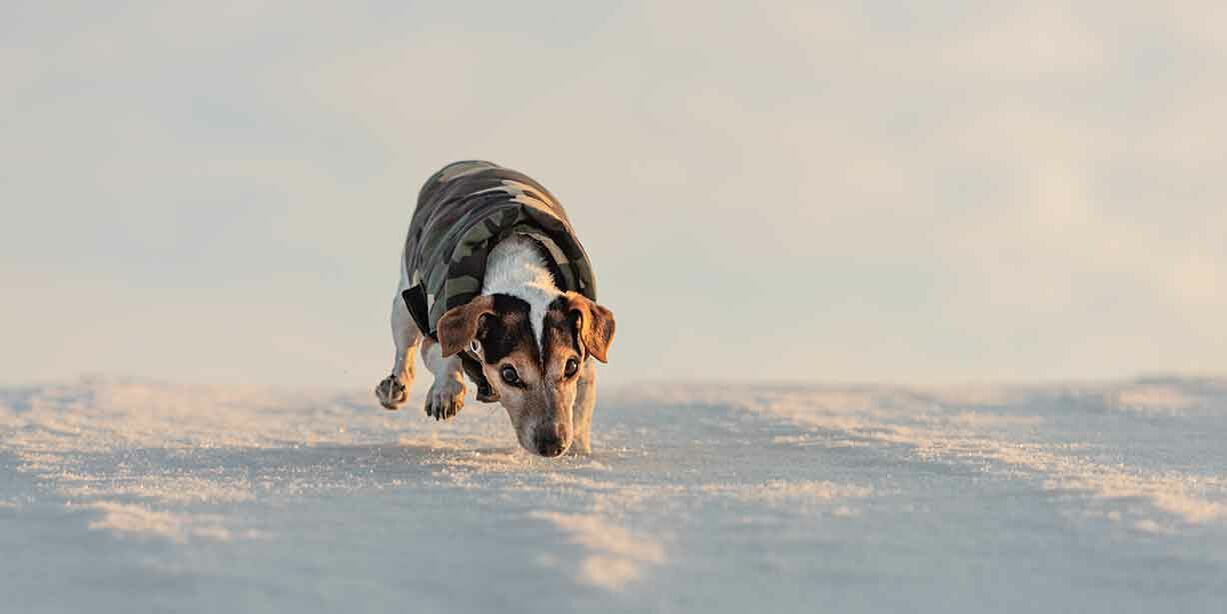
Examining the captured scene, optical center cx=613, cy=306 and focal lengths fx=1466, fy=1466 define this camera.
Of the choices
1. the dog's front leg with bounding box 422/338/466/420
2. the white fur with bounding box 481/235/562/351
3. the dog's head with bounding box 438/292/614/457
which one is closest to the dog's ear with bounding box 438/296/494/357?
the dog's head with bounding box 438/292/614/457

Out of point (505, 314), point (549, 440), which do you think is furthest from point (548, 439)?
point (505, 314)

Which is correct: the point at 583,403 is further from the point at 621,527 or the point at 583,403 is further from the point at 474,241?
the point at 621,527

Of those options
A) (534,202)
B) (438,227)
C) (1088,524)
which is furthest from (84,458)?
(1088,524)

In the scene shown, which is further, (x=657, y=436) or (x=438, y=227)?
(x=657, y=436)

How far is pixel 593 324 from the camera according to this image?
275 inches

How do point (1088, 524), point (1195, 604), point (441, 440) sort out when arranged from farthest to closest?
point (441, 440), point (1088, 524), point (1195, 604)

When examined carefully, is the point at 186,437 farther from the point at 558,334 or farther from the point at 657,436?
the point at 558,334

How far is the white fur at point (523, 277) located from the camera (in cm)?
677

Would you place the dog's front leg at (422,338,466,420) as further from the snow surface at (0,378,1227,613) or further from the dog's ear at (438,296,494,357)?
the dog's ear at (438,296,494,357)

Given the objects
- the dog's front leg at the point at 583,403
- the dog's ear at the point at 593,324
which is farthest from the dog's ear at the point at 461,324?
the dog's front leg at the point at 583,403

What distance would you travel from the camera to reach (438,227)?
26.0 ft

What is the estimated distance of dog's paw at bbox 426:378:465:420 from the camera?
7426 millimetres

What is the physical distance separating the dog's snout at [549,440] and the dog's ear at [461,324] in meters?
0.54

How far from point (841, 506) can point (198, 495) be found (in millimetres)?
2520
